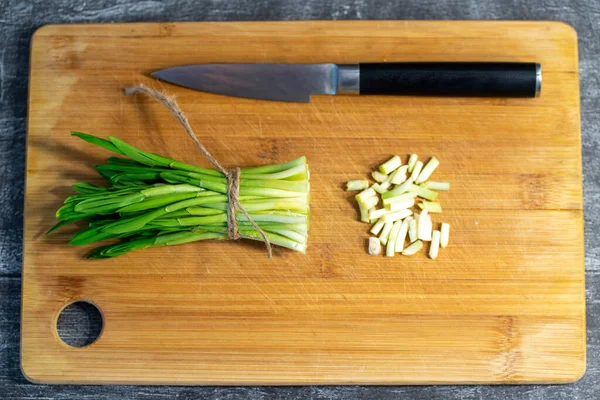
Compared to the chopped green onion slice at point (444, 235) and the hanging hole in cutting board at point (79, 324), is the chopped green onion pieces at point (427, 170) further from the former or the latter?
the hanging hole in cutting board at point (79, 324)

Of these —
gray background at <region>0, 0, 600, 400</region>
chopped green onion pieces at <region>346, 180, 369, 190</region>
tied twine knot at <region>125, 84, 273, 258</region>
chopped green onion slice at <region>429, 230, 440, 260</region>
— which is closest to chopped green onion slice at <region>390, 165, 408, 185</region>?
chopped green onion pieces at <region>346, 180, 369, 190</region>

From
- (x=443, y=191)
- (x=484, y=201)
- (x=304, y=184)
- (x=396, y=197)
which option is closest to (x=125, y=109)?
(x=304, y=184)

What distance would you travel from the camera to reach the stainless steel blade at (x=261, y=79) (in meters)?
2.17

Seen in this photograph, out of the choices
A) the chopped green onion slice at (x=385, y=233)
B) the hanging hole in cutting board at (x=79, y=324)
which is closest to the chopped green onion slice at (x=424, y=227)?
the chopped green onion slice at (x=385, y=233)

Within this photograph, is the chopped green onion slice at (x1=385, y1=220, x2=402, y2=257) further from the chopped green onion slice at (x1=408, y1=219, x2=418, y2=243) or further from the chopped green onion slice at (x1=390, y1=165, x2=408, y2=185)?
the chopped green onion slice at (x1=390, y1=165, x2=408, y2=185)

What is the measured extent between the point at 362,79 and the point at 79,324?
55.9 inches

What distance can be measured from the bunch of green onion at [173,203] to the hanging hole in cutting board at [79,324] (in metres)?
0.27

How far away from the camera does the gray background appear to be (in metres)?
2.24

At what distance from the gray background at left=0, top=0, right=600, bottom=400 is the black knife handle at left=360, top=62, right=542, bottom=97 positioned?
32 centimetres

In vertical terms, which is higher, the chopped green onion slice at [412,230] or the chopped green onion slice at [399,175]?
the chopped green onion slice at [399,175]

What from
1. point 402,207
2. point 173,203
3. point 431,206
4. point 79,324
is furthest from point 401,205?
point 79,324

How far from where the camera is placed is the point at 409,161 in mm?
2197

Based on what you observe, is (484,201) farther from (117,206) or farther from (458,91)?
(117,206)

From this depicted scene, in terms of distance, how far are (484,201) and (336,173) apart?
564 mm
